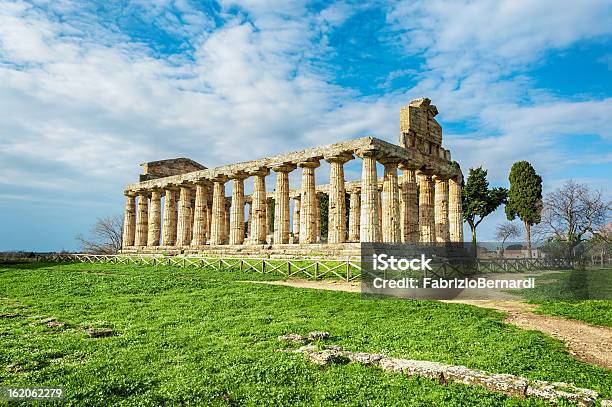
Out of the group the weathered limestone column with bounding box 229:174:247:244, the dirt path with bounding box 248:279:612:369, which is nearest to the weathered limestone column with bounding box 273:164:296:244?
the weathered limestone column with bounding box 229:174:247:244

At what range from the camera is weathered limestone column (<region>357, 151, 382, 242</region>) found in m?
29.0

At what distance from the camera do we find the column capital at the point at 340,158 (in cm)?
3097

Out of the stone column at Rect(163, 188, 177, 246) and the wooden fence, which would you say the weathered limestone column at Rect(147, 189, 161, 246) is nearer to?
the stone column at Rect(163, 188, 177, 246)

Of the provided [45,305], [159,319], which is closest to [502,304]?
[159,319]

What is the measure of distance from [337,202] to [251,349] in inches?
902

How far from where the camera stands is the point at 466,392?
6.57 metres

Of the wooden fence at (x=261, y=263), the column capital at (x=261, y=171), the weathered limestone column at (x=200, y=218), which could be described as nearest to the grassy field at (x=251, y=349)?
the wooden fence at (x=261, y=263)

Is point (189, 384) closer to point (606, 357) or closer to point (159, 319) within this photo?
point (159, 319)

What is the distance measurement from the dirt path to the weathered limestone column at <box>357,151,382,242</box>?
1269 centimetres

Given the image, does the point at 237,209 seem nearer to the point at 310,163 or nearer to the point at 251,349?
the point at 310,163

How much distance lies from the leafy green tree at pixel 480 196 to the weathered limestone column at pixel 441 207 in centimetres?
2164

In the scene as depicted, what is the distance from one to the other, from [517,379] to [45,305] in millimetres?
15383

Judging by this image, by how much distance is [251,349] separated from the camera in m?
9.14

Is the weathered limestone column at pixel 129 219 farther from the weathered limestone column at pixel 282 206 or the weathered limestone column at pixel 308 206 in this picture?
the weathered limestone column at pixel 308 206
